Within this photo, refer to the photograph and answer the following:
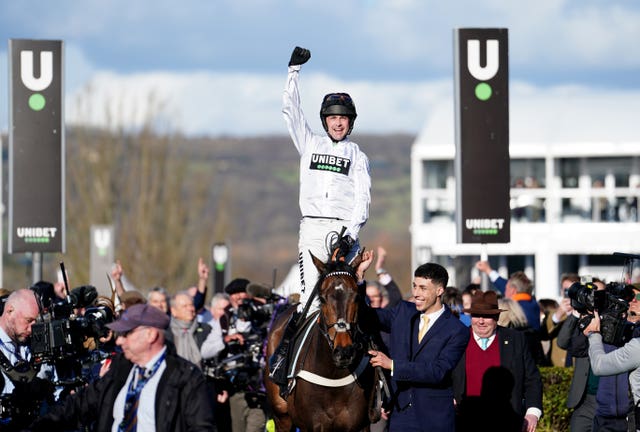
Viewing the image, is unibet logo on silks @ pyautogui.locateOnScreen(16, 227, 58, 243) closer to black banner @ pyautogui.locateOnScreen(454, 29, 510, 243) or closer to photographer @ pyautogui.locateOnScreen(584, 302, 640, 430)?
black banner @ pyautogui.locateOnScreen(454, 29, 510, 243)

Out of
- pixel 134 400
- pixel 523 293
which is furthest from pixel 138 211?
pixel 134 400

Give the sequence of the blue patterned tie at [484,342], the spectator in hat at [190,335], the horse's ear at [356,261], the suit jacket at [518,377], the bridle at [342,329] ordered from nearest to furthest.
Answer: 1. the bridle at [342,329]
2. the horse's ear at [356,261]
3. the suit jacket at [518,377]
4. the blue patterned tie at [484,342]
5. the spectator in hat at [190,335]

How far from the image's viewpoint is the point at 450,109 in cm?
3644

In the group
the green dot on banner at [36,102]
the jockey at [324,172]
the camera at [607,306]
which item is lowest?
the camera at [607,306]

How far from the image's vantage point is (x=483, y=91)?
13906 mm

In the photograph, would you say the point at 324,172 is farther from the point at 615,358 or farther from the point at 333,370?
the point at 615,358

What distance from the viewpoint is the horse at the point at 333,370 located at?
9.04 meters

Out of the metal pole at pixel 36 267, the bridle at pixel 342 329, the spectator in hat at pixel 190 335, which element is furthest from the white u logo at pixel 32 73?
the bridle at pixel 342 329

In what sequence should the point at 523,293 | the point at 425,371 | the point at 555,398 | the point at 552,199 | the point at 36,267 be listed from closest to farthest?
the point at 425,371, the point at 555,398, the point at 523,293, the point at 36,267, the point at 552,199

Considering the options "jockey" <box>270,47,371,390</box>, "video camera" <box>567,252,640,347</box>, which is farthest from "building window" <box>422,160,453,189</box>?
"video camera" <box>567,252,640,347</box>

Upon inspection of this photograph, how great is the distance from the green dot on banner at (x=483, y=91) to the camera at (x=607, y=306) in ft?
→ 16.9

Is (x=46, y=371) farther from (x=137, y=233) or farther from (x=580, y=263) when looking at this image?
(x=137, y=233)

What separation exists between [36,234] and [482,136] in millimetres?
5141

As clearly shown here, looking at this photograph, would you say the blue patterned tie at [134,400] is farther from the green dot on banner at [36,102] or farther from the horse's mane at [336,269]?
the green dot on banner at [36,102]
